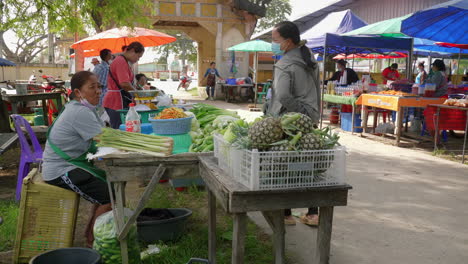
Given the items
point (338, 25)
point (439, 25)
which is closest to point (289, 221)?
point (439, 25)

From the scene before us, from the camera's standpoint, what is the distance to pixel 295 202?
2.27m

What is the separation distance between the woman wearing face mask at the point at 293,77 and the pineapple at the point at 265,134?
4.73ft

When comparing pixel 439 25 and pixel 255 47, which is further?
pixel 255 47

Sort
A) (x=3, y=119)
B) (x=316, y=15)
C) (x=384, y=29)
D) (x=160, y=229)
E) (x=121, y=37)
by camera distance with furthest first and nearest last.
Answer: (x=316, y=15) < (x=384, y=29) < (x=121, y=37) < (x=3, y=119) < (x=160, y=229)

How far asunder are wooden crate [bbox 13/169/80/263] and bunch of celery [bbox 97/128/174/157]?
622mm

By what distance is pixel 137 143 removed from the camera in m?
3.21

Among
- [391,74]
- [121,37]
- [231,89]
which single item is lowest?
[231,89]

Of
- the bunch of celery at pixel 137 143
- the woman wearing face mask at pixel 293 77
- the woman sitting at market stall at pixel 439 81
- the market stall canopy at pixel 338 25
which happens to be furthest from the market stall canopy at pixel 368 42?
the bunch of celery at pixel 137 143

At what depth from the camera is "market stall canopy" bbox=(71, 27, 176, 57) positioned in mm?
9172

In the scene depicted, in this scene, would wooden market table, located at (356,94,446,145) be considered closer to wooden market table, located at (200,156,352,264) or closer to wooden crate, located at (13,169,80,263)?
wooden market table, located at (200,156,352,264)

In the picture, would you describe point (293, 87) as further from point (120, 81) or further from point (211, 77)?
point (211, 77)

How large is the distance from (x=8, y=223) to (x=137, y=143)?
2260mm

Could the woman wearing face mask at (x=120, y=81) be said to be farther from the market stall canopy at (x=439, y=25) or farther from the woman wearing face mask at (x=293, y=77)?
the market stall canopy at (x=439, y=25)

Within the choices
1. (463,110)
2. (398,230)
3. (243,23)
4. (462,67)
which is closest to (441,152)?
(463,110)
